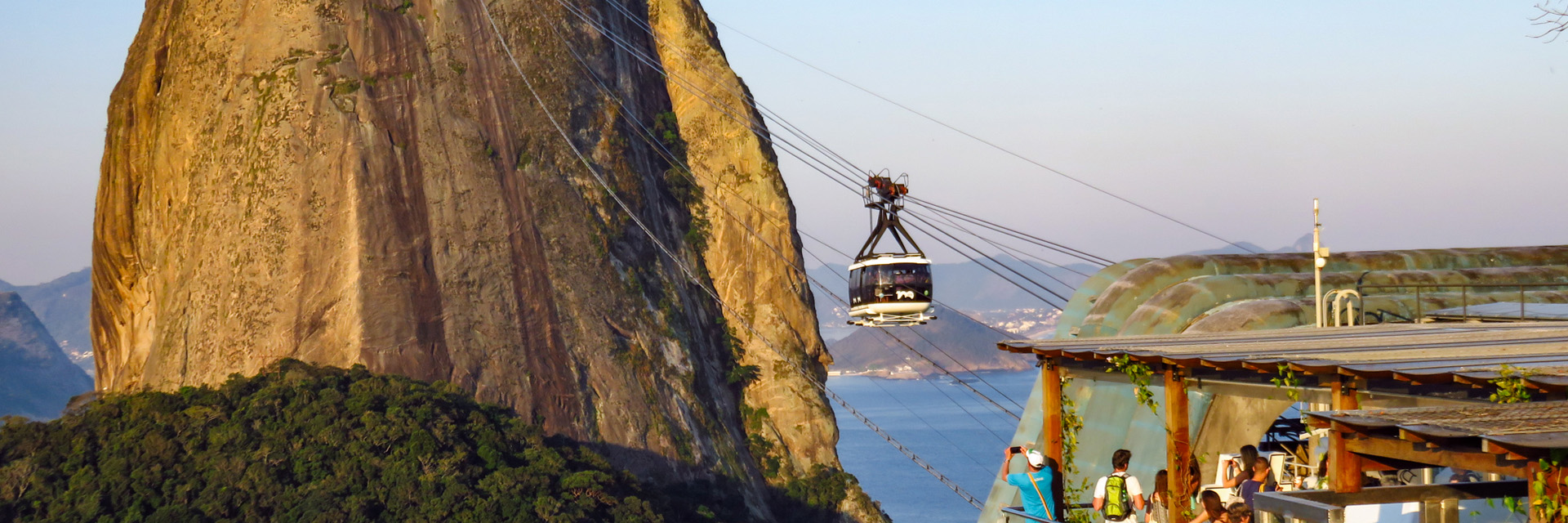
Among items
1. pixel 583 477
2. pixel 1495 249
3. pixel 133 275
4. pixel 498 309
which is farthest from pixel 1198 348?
pixel 133 275

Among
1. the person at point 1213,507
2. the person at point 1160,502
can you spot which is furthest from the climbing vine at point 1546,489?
the person at point 1160,502

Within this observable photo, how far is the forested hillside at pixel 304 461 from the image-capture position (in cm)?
4116

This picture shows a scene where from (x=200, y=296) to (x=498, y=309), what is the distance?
11263 millimetres

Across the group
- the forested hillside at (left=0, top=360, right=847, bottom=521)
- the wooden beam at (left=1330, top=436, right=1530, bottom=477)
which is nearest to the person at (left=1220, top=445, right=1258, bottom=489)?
the wooden beam at (left=1330, top=436, right=1530, bottom=477)

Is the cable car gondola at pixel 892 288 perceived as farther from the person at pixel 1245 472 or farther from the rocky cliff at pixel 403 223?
the rocky cliff at pixel 403 223

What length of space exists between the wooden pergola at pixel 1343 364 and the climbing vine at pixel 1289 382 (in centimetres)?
5

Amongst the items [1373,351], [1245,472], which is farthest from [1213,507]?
[1245,472]

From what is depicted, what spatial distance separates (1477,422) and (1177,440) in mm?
4868

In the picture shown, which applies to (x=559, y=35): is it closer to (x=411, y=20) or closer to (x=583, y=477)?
(x=411, y=20)

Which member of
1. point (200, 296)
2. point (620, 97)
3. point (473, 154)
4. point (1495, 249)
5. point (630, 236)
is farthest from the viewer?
point (620, 97)

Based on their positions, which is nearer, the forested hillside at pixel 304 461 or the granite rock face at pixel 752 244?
the forested hillside at pixel 304 461

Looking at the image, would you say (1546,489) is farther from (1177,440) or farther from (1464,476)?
(1464,476)

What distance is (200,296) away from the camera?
168ft

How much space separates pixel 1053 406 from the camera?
1294 cm
